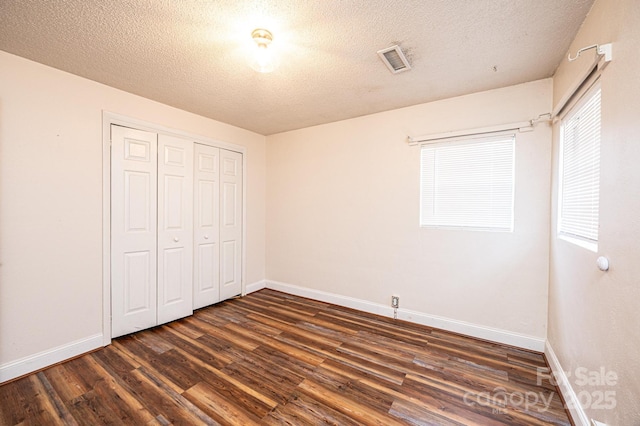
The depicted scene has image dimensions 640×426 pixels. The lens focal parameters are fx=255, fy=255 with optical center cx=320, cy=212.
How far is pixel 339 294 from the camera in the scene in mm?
3527

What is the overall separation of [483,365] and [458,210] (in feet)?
4.70

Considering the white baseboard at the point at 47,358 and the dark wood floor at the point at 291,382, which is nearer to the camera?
the dark wood floor at the point at 291,382

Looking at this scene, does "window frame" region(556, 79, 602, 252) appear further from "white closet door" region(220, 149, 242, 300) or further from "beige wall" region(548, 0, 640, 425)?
"white closet door" region(220, 149, 242, 300)

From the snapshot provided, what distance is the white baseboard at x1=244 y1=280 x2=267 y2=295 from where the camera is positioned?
396 centimetres

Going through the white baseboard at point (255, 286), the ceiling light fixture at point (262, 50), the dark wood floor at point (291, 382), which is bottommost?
the dark wood floor at point (291, 382)

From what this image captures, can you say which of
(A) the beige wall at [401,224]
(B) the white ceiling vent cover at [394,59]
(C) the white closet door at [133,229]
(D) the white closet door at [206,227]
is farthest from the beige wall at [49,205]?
(B) the white ceiling vent cover at [394,59]

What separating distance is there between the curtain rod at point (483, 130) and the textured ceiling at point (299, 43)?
38cm

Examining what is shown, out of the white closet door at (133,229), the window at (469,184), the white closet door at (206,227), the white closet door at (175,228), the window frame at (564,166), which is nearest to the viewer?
the window frame at (564,166)

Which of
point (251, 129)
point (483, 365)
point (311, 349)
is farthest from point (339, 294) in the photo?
point (251, 129)

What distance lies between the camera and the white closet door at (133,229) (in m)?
2.59

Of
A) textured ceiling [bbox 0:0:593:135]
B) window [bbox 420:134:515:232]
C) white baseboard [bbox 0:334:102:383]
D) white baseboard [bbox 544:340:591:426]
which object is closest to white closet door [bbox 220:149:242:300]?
textured ceiling [bbox 0:0:593:135]

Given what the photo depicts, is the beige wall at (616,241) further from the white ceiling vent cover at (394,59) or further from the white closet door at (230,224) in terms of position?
the white closet door at (230,224)

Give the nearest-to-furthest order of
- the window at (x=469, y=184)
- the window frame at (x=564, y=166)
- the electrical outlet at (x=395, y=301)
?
the window frame at (x=564, y=166) < the window at (x=469, y=184) < the electrical outlet at (x=395, y=301)

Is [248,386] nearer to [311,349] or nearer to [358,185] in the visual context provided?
[311,349]
